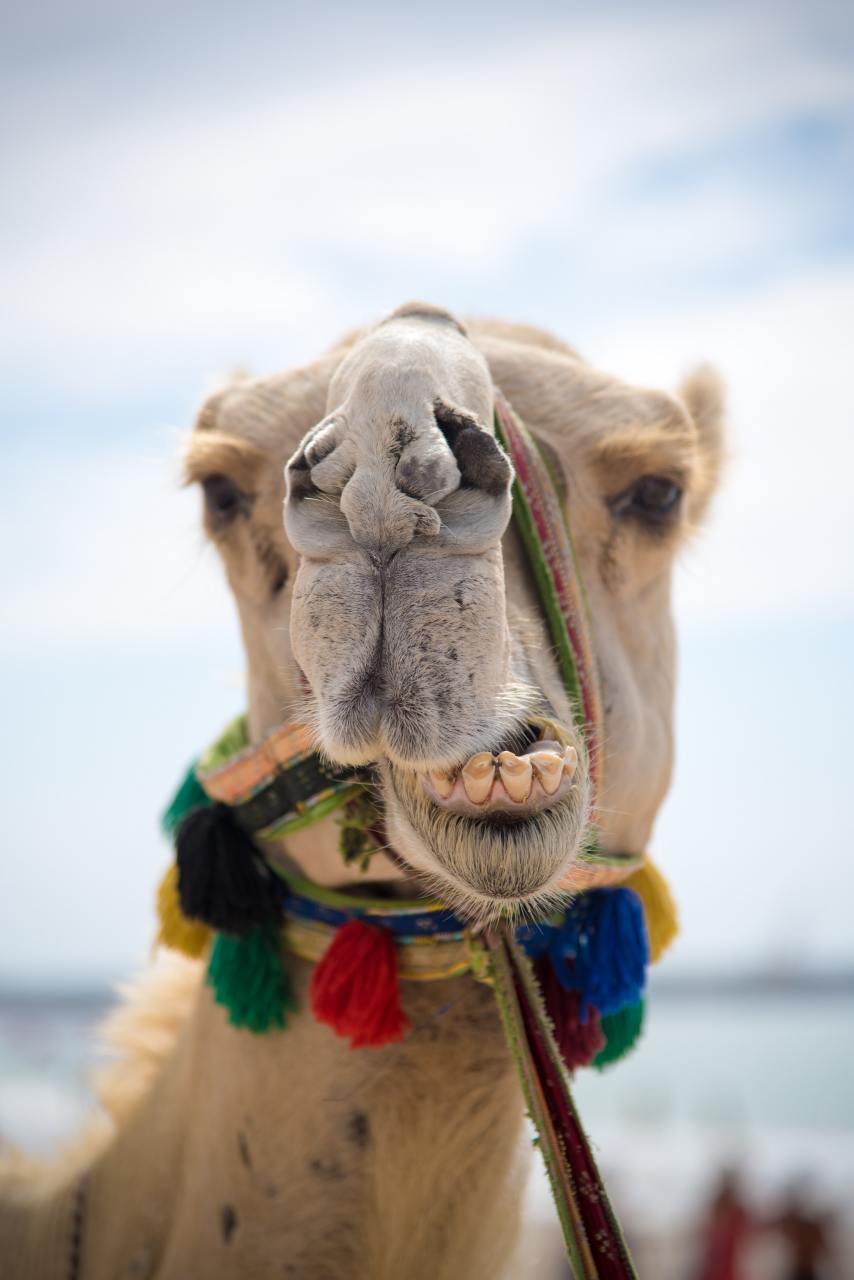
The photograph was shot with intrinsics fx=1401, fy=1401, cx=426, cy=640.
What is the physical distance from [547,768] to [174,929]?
57.0 inches

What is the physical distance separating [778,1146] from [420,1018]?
22.2 metres

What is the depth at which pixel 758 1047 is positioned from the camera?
43062mm

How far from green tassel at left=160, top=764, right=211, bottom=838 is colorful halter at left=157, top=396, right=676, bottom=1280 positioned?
51mm

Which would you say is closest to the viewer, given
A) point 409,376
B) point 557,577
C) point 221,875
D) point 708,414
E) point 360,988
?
point 409,376

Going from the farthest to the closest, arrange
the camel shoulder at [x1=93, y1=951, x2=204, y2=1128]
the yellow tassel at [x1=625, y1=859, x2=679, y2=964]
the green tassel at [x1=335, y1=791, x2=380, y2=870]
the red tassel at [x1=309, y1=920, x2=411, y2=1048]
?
the camel shoulder at [x1=93, y1=951, x2=204, y2=1128]
the yellow tassel at [x1=625, y1=859, x2=679, y2=964]
the red tassel at [x1=309, y1=920, x2=411, y2=1048]
the green tassel at [x1=335, y1=791, x2=380, y2=870]

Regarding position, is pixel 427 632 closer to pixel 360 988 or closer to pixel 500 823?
pixel 500 823

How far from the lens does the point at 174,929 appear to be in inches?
124

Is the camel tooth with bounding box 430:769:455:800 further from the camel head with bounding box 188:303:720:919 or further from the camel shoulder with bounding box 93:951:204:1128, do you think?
the camel shoulder with bounding box 93:951:204:1128

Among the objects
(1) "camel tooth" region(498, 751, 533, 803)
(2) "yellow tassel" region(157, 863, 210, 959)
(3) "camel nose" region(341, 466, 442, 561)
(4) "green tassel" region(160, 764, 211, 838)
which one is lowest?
(2) "yellow tassel" region(157, 863, 210, 959)

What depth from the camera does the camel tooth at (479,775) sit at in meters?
1.95

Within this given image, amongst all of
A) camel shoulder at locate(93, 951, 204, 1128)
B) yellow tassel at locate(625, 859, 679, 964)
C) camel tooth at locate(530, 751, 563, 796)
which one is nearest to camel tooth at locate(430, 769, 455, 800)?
camel tooth at locate(530, 751, 563, 796)

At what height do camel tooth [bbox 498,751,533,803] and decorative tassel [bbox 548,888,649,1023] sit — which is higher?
camel tooth [bbox 498,751,533,803]

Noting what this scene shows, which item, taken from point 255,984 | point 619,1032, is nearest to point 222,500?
point 255,984

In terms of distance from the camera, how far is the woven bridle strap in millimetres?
2516
